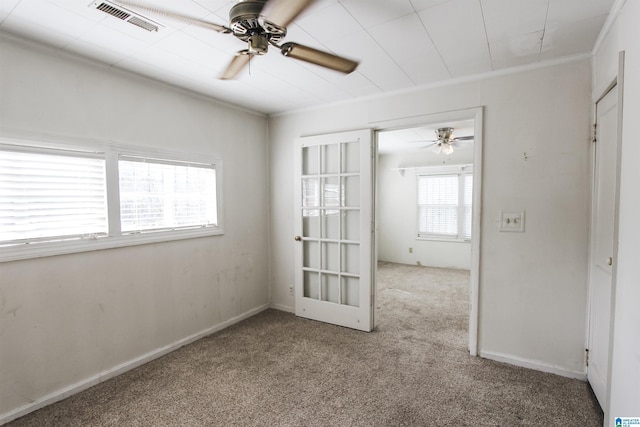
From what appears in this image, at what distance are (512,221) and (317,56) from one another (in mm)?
2004

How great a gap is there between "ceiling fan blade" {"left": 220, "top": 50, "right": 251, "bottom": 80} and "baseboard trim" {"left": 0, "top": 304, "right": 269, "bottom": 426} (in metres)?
2.37

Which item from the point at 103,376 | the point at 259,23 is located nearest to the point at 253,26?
the point at 259,23

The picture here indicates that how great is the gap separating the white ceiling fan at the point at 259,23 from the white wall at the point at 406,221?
16.1 feet

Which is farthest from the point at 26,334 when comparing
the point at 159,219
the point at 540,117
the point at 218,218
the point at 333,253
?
the point at 540,117

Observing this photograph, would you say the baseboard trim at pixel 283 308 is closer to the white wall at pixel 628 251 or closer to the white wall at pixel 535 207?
the white wall at pixel 535 207

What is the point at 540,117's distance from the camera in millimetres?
2438

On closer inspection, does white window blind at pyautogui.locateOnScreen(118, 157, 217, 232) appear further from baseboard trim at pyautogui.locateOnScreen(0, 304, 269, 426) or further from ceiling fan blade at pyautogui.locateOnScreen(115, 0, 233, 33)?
ceiling fan blade at pyautogui.locateOnScreen(115, 0, 233, 33)

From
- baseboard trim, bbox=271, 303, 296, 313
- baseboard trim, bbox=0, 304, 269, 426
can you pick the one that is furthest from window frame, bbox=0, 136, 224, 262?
→ baseboard trim, bbox=271, 303, 296, 313

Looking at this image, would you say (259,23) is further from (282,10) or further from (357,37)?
(357,37)

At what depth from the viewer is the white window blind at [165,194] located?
2.58 meters

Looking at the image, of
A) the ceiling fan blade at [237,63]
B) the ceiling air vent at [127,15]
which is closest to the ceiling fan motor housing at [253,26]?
the ceiling fan blade at [237,63]

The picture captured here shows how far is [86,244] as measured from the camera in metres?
2.30

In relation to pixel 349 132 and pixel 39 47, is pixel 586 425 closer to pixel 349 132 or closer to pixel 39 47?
pixel 349 132

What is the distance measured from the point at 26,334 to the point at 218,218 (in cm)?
170
